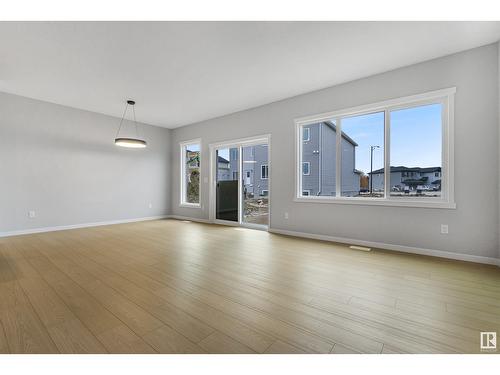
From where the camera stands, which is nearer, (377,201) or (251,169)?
(377,201)

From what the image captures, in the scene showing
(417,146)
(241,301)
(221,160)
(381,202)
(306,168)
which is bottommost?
(241,301)

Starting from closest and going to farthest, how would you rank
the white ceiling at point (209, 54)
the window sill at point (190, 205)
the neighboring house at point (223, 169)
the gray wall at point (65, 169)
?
the white ceiling at point (209, 54), the gray wall at point (65, 169), the neighboring house at point (223, 169), the window sill at point (190, 205)

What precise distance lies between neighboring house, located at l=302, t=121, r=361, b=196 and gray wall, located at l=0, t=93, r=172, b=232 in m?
4.09

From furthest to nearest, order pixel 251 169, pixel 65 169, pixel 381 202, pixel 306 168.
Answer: pixel 251 169
pixel 65 169
pixel 306 168
pixel 381 202

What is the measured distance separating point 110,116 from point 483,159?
24.5ft

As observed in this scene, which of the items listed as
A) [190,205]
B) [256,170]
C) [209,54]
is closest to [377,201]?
[256,170]

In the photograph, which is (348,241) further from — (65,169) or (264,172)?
(65,169)

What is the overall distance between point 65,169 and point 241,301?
5460 mm

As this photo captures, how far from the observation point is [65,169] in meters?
5.20

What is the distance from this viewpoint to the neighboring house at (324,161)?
13.4 feet

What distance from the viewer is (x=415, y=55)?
313cm

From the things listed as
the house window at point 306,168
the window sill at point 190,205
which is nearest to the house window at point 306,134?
the house window at point 306,168

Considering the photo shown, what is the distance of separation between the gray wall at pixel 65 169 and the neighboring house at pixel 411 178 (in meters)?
5.40

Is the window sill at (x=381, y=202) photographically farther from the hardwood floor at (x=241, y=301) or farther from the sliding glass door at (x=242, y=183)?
the sliding glass door at (x=242, y=183)
